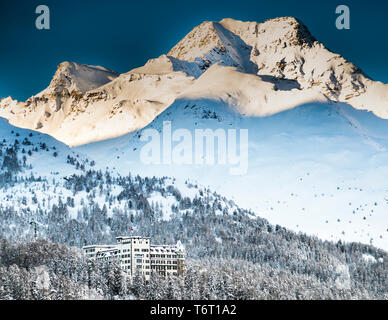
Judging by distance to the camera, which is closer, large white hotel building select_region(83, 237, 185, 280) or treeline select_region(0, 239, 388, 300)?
treeline select_region(0, 239, 388, 300)

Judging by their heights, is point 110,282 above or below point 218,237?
below

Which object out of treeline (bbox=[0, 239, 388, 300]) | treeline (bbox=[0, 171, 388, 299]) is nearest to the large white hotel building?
treeline (bbox=[0, 239, 388, 300])

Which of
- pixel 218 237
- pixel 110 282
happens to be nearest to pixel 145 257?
pixel 110 282

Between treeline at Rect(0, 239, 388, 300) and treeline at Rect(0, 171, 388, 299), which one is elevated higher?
treeline at Rect(0, 171, 388, 299)

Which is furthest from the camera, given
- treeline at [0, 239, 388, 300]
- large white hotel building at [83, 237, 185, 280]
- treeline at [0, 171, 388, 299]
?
treeline at [0, 171, 388, 299]

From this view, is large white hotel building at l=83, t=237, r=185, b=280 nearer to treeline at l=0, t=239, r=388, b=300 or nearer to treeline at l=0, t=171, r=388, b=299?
treeline at l=0, t=239, r=388, b=300

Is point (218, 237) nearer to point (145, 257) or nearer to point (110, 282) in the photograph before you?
point (145, 257)

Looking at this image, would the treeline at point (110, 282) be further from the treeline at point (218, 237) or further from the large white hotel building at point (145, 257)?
the large white hotel building at point (145, 257)

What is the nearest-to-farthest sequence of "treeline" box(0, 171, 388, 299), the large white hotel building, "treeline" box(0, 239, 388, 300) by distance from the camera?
1. "treeline" box(0, 239, 388, 300)
2. the large white hotel building
3. "treeline" box(0, 171, 388, 299)
